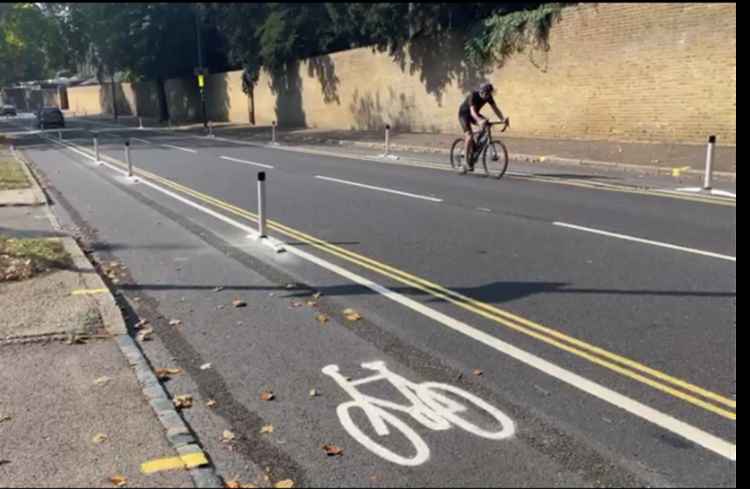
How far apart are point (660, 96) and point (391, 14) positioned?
1281 centimetres

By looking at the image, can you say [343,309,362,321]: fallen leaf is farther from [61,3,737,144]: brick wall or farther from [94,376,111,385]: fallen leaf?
[61,3,737,144]: brick wall

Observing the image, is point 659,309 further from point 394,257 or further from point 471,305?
point 394,257

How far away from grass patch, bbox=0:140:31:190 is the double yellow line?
9.11 metres

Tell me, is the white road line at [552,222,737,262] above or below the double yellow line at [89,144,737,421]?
above

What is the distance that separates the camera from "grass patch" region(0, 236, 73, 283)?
7.52m

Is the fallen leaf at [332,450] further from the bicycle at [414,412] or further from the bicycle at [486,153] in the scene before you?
the bicycle at [486,153]

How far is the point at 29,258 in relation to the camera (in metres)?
8.02

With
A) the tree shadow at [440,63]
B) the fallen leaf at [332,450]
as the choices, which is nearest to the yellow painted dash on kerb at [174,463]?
the fallen leaf at [332,450]

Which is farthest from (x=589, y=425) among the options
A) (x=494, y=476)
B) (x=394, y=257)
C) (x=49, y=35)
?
(x=49, y=35)

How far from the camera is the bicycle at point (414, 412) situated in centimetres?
393

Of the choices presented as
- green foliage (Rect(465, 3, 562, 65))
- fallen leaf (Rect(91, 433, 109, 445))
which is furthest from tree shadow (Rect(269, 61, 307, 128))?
fallen leaf (Rect(91, 433, 109, 445))

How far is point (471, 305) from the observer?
645cm

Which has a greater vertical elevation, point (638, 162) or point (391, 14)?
point (391, 14)

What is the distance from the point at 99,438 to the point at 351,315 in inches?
103
